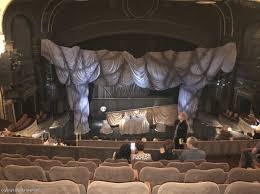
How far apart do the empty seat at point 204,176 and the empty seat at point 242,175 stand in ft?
0.29

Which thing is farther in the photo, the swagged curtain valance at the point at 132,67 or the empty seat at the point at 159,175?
the swagged curtain valance at the point at 132,67

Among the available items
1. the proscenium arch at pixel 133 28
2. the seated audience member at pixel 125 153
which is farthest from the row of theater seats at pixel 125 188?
the proscenium arch at pixel 133 28

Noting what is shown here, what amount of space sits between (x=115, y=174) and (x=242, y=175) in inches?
63.8

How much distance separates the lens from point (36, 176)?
4234 mm

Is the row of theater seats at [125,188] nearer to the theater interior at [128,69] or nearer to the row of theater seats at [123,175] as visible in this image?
the row of theater seats at [123,175]

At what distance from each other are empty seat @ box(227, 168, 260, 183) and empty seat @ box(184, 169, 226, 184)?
0.29 feet

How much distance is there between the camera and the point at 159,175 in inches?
175

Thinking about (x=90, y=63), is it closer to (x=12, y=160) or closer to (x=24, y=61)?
(x=24, y=61)

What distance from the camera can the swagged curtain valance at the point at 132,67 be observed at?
12.3 m

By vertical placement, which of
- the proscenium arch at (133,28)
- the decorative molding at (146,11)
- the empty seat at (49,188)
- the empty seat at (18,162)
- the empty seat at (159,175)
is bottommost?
the empty seat at (18,162)

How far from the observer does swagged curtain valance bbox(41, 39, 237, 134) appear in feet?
40.4

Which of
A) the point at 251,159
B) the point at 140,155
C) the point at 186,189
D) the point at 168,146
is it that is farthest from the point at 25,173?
the point at 251,159

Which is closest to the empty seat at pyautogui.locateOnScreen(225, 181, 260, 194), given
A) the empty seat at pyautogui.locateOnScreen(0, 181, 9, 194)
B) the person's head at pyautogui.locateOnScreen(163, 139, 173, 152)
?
the empty seat at pyautogui.locateOnScreen(0, 181, 9, 194)

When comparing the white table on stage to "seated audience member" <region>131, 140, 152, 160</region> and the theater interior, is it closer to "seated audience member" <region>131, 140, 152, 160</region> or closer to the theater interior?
the theater interior
